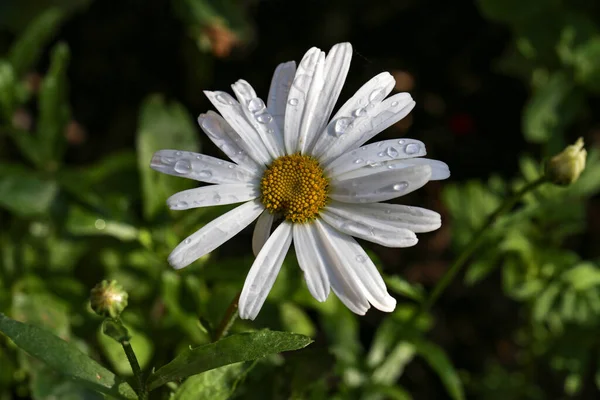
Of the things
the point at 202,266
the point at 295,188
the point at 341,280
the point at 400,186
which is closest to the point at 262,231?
the point at 295,188

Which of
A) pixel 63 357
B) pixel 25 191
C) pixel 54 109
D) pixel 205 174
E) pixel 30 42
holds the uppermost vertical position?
pixel 30 42

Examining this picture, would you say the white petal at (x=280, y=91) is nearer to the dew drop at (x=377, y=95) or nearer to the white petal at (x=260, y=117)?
the white petal at (x=260, y=117)

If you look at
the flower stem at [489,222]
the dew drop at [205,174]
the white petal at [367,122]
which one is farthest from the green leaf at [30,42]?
the flower stem at [489,222]

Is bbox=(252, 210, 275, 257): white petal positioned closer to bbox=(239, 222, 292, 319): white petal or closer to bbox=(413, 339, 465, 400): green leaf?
bbox=(239, 222, 292, 319): white petal

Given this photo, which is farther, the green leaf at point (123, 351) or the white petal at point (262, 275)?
the green leaf at point (123, 351)

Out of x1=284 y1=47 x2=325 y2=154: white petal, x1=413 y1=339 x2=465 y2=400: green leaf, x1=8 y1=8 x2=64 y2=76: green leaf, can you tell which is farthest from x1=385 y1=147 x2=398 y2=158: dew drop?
x1=8 y1=8 x2=64 y2=76: green leaf

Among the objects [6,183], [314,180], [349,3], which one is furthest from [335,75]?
[349,3]

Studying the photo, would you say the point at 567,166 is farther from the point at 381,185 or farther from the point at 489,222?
the point at 381,185

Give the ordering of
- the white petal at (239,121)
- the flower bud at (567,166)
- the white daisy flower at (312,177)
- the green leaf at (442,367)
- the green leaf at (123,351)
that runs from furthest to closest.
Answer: the green leaf at (442,367) < the green leaf at (123,351) < the flower bud at (567,166) < the white petal at (239,121) < the white daisy flower at (312,177)
